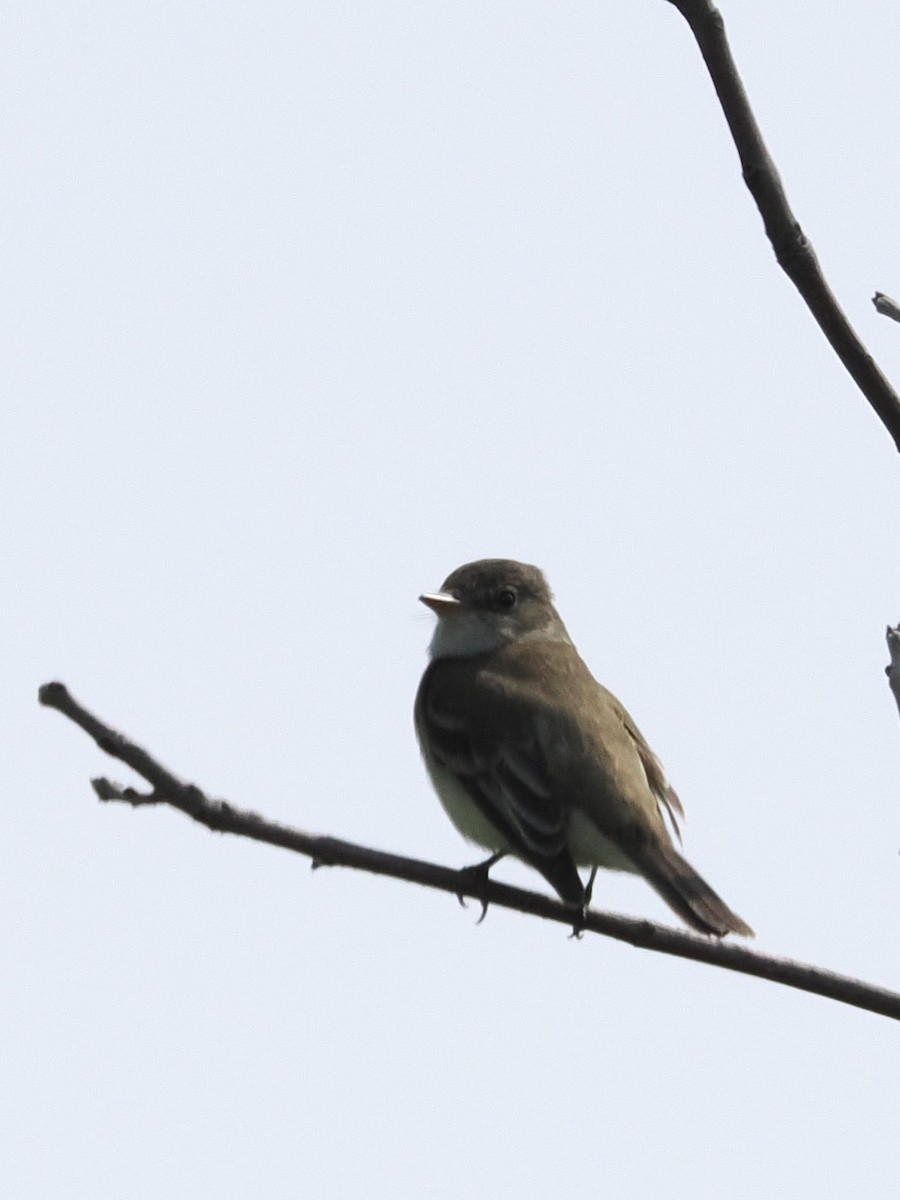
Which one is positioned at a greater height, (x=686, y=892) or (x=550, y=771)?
(x=550, y=771)

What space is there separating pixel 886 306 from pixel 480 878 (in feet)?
6.19

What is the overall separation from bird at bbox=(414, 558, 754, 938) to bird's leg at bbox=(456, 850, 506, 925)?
0.02 meters

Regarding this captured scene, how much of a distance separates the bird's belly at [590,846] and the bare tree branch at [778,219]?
2.64m

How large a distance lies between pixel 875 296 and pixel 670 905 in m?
2.36

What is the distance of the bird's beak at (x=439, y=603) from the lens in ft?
24.9

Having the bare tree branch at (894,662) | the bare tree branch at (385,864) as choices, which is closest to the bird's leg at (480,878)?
the bare tree branch at (385,864)

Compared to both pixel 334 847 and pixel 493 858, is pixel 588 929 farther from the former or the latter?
pixel 493 858

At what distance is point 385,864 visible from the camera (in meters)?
4.10

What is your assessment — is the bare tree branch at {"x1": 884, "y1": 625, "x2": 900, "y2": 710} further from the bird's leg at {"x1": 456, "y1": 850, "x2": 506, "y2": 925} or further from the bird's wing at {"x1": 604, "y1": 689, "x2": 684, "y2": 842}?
the bird's wing at {"x1": 604, "y1": 689, "x2": 684, "y2": 842}

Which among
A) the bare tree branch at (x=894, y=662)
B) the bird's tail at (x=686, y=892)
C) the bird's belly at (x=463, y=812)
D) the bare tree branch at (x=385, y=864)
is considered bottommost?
the bare tree branch at (x=385, y=864)

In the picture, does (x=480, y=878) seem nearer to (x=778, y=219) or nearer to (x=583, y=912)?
(x=583, y=912)

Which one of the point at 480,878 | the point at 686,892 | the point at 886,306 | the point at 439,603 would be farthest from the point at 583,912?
the point at 439,603

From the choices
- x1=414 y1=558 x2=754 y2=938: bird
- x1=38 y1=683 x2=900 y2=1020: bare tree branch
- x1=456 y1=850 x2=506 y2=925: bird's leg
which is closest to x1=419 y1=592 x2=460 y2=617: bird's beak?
x1=414 y1=558 x2=754 y2=938: bird

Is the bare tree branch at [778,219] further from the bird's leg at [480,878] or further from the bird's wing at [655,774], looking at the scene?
the bird's wing at [655,774]
